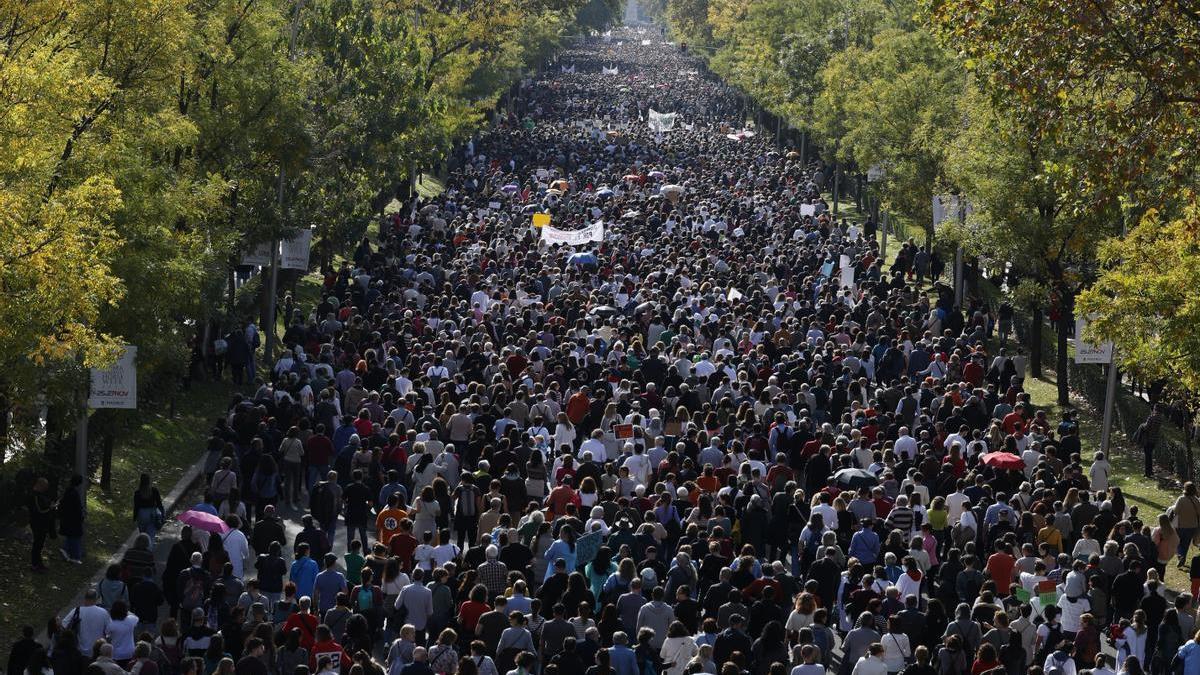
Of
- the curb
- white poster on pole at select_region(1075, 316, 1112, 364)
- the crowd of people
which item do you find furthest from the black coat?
white poster on pole at select_region(1075, 316, 1112, 364)

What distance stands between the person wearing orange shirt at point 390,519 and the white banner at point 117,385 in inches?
150

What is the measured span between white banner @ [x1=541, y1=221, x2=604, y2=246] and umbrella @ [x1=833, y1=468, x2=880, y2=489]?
69.1ft

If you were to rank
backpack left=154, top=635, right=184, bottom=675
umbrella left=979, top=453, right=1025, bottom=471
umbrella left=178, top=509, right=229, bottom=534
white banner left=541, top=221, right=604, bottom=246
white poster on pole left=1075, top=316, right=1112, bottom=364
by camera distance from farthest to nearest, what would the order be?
1. white banner left=541, top=221, right=604, bottom=246
2. white poster on pole left=1075, top=316, right=1112, bottom=364
3. umbrella left=979, top=453, right=1025, bottom=471
4. umbrella left=178, top=509, right=229, bottom=534
5. backpack left=154, top=635, right=184, bottom=675

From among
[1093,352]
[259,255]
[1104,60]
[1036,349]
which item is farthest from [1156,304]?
[259,255]

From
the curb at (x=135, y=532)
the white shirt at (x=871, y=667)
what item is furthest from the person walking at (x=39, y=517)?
the white shirt at (x=871, y=667)

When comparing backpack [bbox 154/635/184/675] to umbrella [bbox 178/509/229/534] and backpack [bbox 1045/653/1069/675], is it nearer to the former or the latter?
umbrella [bbox 178/509/229/534]

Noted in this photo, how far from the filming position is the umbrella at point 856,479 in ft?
69.9

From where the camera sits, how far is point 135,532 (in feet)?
74.0

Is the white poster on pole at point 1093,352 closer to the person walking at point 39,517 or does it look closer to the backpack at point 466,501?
the backpack at point 466,501

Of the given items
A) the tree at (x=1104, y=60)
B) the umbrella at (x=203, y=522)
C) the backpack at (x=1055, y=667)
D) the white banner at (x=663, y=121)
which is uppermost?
the tree at (x=1104, y=60)

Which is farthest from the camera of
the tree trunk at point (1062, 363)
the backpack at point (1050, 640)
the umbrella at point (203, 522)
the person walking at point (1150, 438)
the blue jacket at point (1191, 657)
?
the tree trunk at point (1062, 363)

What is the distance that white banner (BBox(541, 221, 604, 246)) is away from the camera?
42.1m

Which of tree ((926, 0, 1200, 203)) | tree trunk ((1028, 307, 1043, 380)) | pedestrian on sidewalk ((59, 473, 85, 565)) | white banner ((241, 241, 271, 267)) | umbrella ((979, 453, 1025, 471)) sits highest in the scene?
tree ((926, 0, 1200, 203))

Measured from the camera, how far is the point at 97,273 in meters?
18.7
